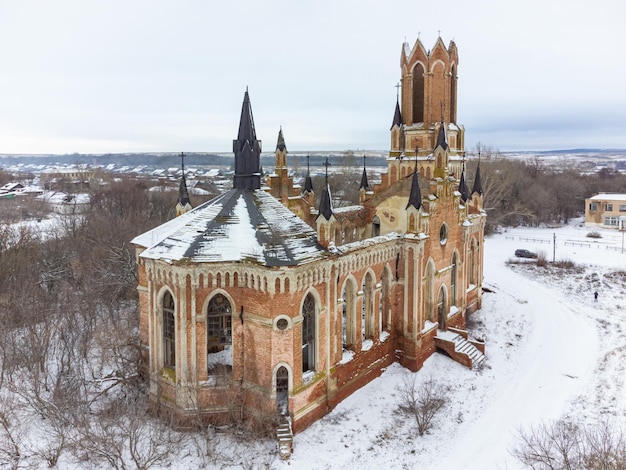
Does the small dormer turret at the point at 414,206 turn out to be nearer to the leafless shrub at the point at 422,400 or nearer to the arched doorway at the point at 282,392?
the leafless shrub at the point at 422,400

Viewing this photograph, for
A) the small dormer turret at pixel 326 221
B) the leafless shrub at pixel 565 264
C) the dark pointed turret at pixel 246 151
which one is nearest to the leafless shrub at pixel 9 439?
the dark pointed turret at pixel 246 151

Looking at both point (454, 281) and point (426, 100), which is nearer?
point (426, 100)

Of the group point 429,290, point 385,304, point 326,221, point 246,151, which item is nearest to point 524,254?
point 429,290

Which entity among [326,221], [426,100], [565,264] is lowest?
[565,264]

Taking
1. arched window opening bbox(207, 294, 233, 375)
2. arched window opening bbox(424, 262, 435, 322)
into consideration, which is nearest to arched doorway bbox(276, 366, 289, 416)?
arched window opening bbox(207, 294, 233, 375)

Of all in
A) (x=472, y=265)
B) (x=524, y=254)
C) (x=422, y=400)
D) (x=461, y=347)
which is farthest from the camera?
(x=524, y=254)

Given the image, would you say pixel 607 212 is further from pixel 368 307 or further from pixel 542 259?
pixel 368 307

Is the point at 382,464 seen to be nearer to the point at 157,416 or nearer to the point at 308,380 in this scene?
the point at 308,380
